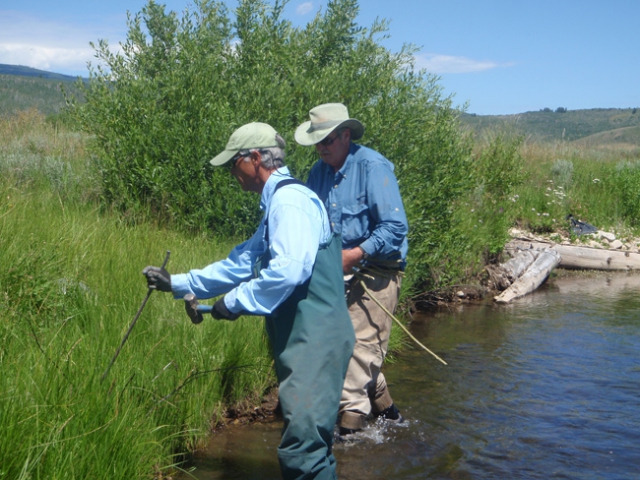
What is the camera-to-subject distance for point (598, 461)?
538cm

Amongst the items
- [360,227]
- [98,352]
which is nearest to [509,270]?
[360,227]

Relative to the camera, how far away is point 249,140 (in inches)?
144

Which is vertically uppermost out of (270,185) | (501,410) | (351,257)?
(270,185)

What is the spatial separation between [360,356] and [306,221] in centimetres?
206

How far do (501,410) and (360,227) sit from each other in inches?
89.3

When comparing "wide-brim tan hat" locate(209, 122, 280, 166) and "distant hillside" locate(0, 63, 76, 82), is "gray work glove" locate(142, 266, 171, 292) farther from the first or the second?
"distant hillside" locate(0, 63, 76, 82)

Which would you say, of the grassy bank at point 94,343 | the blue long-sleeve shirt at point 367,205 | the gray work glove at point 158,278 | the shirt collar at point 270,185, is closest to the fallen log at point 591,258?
the grassy bank at point 94,343

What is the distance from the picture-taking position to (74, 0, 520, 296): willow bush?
7.95m

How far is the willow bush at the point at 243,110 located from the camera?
26.1ft

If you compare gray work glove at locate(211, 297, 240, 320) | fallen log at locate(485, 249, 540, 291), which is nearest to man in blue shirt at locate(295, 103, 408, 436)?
gray work glove at locate(211, 297, 240, 320)

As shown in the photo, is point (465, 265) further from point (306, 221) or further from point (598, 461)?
point (306, 221)

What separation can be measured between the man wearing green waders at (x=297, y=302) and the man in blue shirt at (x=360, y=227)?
4.29 ft

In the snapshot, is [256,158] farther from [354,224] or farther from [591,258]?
[591,258]

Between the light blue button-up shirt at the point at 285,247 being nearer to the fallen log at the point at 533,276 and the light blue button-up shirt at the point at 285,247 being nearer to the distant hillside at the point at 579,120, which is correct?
the fallen log at the point at 533,276
